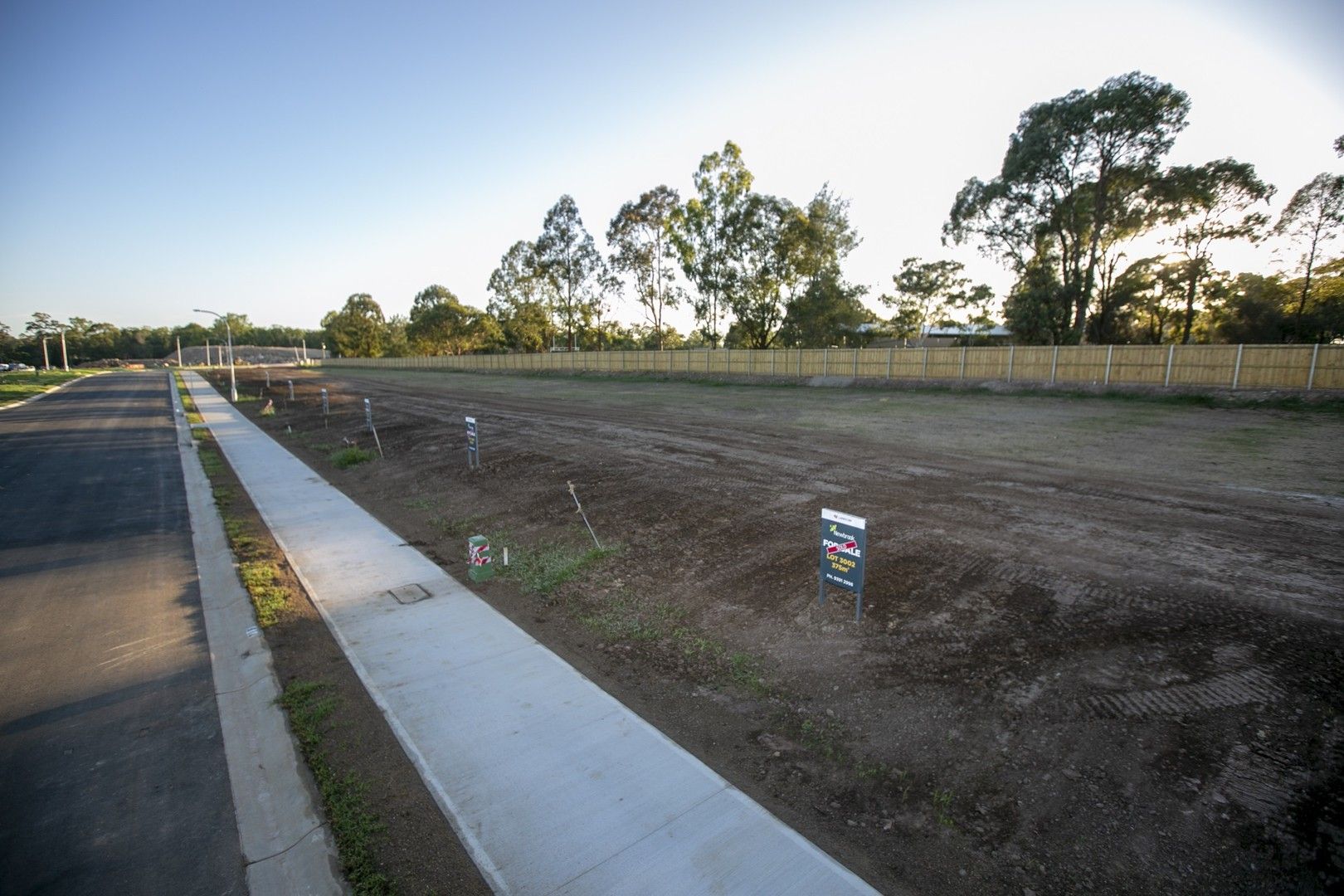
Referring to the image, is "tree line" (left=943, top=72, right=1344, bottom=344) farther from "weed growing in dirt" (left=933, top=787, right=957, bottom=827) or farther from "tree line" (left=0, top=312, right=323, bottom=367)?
"tree line" (left=0, top=312, right=323, bottom=367)

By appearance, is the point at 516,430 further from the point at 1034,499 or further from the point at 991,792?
the point at 991,792

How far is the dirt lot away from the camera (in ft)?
12.1

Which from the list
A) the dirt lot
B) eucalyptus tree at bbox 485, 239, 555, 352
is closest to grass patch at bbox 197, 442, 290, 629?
the dirt lot

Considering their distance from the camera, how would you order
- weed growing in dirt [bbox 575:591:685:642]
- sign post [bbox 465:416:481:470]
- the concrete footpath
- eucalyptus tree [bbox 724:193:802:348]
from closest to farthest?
the concrete footpath, weed growing in dirt [bbox 575:591:685:642], sign post [bbox 465:416:481:470], eucalyptus tree [bbox 724:193:802:348]

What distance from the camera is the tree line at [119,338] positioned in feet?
354

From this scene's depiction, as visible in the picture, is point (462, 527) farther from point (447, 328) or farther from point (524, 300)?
point (447, 328)

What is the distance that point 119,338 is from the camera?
13462 cm

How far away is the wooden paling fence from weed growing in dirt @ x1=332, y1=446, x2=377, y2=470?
88.5ft

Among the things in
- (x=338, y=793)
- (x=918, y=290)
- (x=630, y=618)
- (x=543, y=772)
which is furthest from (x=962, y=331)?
(x=338, y=793)

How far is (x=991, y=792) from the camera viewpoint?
402 centimetres

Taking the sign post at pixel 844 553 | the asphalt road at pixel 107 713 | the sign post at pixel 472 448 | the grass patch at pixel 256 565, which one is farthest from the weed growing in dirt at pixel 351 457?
the sign post at pixel 844 553

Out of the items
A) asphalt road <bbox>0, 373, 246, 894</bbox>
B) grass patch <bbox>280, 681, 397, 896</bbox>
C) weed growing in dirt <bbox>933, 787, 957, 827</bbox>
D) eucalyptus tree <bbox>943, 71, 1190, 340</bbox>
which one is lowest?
asphalt road <bbox>0, 373, 246, 894</bbox>

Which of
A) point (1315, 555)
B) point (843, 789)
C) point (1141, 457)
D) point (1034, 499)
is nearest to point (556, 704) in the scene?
point (843, 789)

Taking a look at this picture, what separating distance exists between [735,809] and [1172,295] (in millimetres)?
48360
